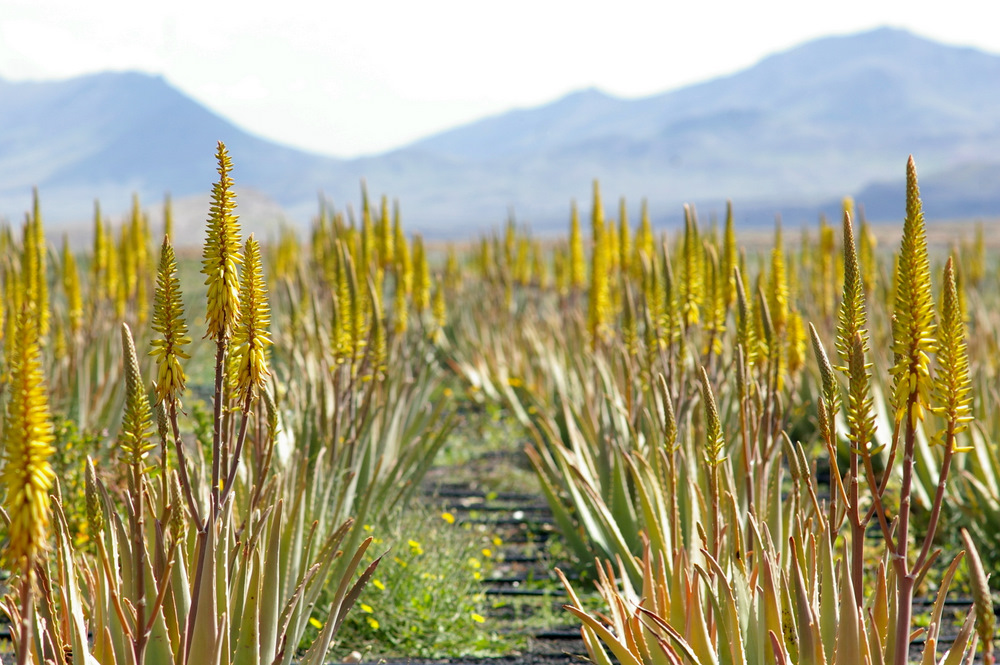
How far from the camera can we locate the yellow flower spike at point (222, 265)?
4.94 ft

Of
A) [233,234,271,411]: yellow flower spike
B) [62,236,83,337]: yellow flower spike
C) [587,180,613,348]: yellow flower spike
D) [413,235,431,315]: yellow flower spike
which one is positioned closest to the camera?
[233,234,271,411]: yellow flower spike

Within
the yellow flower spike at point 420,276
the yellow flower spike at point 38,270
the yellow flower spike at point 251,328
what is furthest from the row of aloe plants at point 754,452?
the yellow flower spike at point 38,270

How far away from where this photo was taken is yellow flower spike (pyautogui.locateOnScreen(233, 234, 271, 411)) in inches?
61.4

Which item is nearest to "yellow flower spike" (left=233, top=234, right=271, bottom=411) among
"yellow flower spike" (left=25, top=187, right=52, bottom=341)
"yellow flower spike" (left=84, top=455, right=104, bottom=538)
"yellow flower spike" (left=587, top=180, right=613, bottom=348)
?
"yellow flower spike" (left=84, top=455, right=104, bottom=538)

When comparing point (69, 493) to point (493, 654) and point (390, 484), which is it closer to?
point (390, 484)

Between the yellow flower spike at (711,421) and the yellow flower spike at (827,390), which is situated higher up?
the yellow flower spike at (827,390)

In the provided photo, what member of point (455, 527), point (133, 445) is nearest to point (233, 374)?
point (133, 445)

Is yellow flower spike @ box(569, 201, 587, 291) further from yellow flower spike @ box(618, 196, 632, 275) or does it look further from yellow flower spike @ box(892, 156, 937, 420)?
yellow flower spike @ box(892, 156, 937, 420)

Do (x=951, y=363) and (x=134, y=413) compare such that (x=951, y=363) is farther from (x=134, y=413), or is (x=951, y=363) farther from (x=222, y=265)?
(x=134, y=413)

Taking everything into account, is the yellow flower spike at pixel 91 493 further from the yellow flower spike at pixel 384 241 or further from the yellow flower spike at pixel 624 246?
the yellow flower spike at pixel 624 246

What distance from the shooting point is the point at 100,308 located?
6.71 meters

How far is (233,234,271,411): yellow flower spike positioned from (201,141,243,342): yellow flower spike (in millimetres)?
20

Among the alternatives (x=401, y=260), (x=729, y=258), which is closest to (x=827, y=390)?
(x=729, y=258)

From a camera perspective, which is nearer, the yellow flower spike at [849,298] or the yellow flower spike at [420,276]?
the yellow flower spike at [849,298]
